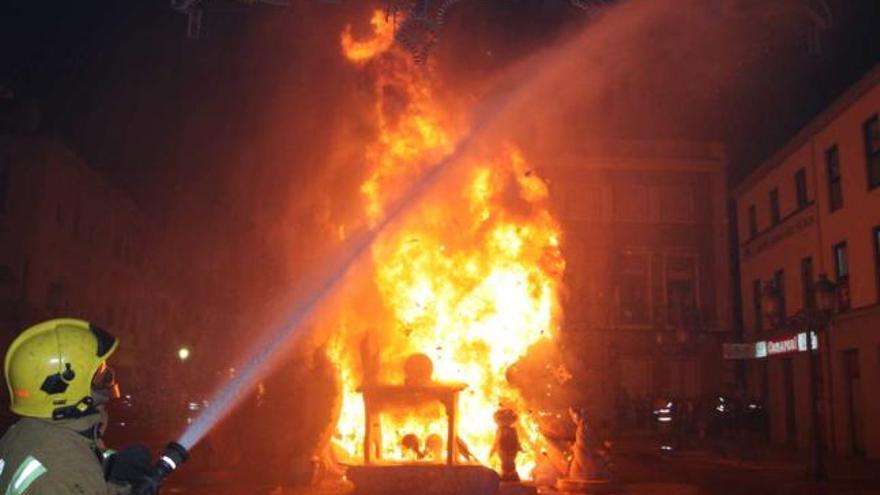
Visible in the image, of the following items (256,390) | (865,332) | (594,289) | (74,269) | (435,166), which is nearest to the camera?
(256,390)

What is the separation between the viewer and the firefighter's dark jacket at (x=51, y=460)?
9.85 ft

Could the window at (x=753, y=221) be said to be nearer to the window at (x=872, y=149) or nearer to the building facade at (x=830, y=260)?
the building facade at (x=830, y=260)

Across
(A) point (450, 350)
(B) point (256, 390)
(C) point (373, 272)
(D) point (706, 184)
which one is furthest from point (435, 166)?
(D) point (706, 184)

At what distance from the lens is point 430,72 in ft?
57.2

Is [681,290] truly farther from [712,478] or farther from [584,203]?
[712,478]

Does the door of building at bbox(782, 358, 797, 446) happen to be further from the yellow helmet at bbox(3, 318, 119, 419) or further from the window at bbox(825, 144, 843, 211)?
the yellow helmet at bbox(3, 318, 119, 419)

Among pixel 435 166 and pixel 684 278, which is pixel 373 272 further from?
pixel 684 278

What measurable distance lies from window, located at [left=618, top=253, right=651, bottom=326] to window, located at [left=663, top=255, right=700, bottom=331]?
1034 millimetres

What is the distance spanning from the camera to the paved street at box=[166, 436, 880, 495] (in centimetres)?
1436

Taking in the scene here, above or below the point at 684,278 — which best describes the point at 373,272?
below

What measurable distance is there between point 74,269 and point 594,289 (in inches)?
953

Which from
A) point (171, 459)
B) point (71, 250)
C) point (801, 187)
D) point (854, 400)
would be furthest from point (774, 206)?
point (171, 459)

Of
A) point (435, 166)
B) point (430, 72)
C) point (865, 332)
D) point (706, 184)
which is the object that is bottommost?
point (865, 332)

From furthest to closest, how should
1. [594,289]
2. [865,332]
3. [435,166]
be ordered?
[594,289]
[865,332]
[435,166]
